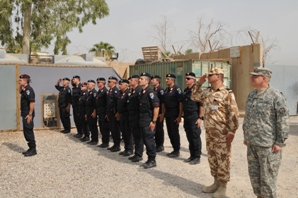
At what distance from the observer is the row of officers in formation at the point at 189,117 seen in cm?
342

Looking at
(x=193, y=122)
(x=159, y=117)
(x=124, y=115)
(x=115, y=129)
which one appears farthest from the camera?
(x=115, y=129)

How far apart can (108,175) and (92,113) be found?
287 cm

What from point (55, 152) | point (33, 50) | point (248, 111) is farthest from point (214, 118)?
point (33, 50)

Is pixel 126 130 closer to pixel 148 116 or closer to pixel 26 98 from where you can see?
pixel 148 116

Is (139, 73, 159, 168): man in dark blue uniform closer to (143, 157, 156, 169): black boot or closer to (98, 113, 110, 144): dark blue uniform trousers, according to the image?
(143, 157, 156, 169): black boot

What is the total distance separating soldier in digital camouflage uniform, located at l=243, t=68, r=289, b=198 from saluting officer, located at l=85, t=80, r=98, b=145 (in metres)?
4.82

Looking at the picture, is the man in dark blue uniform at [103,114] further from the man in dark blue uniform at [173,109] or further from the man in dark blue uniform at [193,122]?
the man in dark blue uniform at [193,122]

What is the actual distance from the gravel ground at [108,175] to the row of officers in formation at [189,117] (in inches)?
11.1

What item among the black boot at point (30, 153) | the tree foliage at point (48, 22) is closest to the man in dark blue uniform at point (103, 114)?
the black boot at point (30, 153)

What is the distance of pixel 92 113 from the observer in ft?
25.4

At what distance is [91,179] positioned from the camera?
4.87m

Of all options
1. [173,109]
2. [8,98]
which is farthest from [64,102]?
[173,109]

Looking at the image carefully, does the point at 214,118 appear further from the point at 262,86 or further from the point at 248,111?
the point at 262,86

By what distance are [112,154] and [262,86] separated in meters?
3.92
